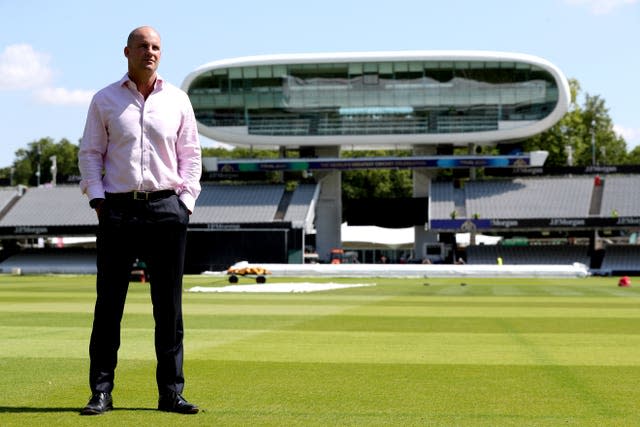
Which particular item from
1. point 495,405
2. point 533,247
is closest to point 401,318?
point 495,405

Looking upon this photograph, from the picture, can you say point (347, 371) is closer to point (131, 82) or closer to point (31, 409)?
point (31, 409)

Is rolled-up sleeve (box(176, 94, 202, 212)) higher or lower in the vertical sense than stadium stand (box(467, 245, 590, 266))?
higher

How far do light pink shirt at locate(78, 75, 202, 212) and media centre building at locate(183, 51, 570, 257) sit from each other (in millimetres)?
64345

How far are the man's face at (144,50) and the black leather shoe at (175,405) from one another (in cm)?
205

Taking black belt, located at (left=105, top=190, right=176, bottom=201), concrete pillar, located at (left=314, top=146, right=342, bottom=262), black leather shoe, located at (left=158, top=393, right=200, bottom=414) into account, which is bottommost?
concrete pillar, located at (left=314, top=146, right=342, bottom=262)

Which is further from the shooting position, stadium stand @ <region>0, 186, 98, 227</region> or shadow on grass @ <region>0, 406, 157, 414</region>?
stadium stand @ <region>0, 186, 98, 227</region>

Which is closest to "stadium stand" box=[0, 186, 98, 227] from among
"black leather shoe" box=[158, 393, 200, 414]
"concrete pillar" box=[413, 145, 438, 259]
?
"concrete pillar" box=[413, 145, 438, 259]

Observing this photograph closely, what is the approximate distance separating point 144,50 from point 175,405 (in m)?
2.21

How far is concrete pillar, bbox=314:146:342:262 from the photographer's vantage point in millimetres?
72875

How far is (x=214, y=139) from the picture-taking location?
74.1 metres

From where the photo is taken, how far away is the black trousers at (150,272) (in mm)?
5969

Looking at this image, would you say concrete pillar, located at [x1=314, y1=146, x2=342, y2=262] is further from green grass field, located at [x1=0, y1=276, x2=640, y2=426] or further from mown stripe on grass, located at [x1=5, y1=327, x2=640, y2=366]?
mown stripe on grass, located at [x1=5, y1=327, x2=640, y2=366]

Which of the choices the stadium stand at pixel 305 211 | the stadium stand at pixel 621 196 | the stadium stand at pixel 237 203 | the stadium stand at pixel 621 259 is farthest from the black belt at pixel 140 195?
the stadium stand at pixel 621 196

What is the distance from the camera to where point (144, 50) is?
5.95 meters
